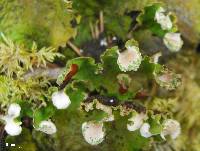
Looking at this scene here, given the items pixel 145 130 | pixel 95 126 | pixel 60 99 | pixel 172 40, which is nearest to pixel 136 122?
pixel 145 130

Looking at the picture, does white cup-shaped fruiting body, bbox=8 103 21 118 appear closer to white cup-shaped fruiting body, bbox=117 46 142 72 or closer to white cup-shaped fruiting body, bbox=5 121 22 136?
white cup-shaped fruiting body, bbox=5 121 22 136

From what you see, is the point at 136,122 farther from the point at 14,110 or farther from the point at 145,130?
the point at 14,110

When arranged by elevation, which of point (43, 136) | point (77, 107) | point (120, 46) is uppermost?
point (120, 46)

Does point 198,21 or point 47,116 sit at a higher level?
point 198,21

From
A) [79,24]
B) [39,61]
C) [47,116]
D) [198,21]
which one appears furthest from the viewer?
[198,21]

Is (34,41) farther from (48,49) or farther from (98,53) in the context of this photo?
(98,53)

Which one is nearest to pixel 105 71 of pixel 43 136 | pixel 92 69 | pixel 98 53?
pixel 92 69

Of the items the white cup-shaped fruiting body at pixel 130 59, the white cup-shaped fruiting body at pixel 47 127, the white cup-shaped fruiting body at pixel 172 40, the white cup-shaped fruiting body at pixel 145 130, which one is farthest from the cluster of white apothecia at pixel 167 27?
the white cup-shaped fruiting body at pixel 47 127
